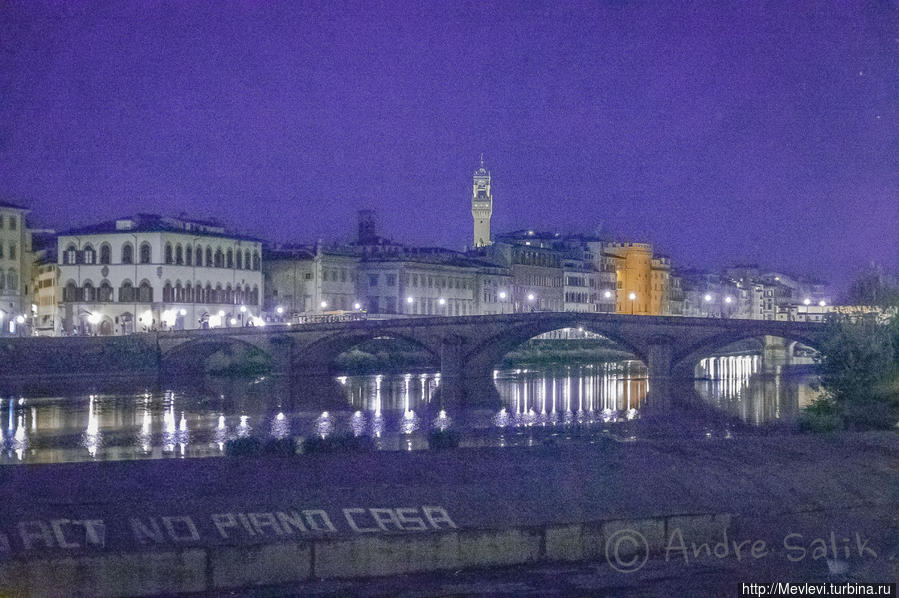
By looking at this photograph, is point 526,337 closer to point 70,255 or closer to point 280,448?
point 70,255

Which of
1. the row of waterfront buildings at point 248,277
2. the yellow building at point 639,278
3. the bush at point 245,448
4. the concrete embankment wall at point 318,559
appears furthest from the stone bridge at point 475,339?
the yellow building at point 639,278

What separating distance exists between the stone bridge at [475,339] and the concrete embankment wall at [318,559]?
41.2m

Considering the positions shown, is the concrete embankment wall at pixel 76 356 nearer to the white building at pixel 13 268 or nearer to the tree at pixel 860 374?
the white building at pixel 13 268

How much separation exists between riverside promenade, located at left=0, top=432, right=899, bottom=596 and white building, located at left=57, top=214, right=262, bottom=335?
65.4 m

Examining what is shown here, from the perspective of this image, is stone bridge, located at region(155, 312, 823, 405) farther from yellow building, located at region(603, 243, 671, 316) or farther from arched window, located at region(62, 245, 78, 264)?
yellow building, located at region(603, 243, 671, 316)

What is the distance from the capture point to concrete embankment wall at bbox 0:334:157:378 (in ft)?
240

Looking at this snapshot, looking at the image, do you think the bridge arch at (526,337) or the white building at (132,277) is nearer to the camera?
the bridge arch at (526,337)

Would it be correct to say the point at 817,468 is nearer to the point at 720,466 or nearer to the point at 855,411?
the point at 720,466

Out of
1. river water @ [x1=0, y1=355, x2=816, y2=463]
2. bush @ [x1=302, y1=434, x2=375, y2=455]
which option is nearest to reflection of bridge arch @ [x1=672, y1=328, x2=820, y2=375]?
river water @ [x1=0, y1=355, x2=816, y2=463]

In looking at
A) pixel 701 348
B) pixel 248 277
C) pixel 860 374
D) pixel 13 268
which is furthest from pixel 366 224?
pixel 860 374

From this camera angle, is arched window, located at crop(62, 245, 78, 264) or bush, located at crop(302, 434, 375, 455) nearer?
bush, located at crop(302, 434, 375, 455)

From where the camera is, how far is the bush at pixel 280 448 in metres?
26.5

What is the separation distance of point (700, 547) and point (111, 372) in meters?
60.7

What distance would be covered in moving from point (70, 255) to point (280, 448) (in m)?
67.9
